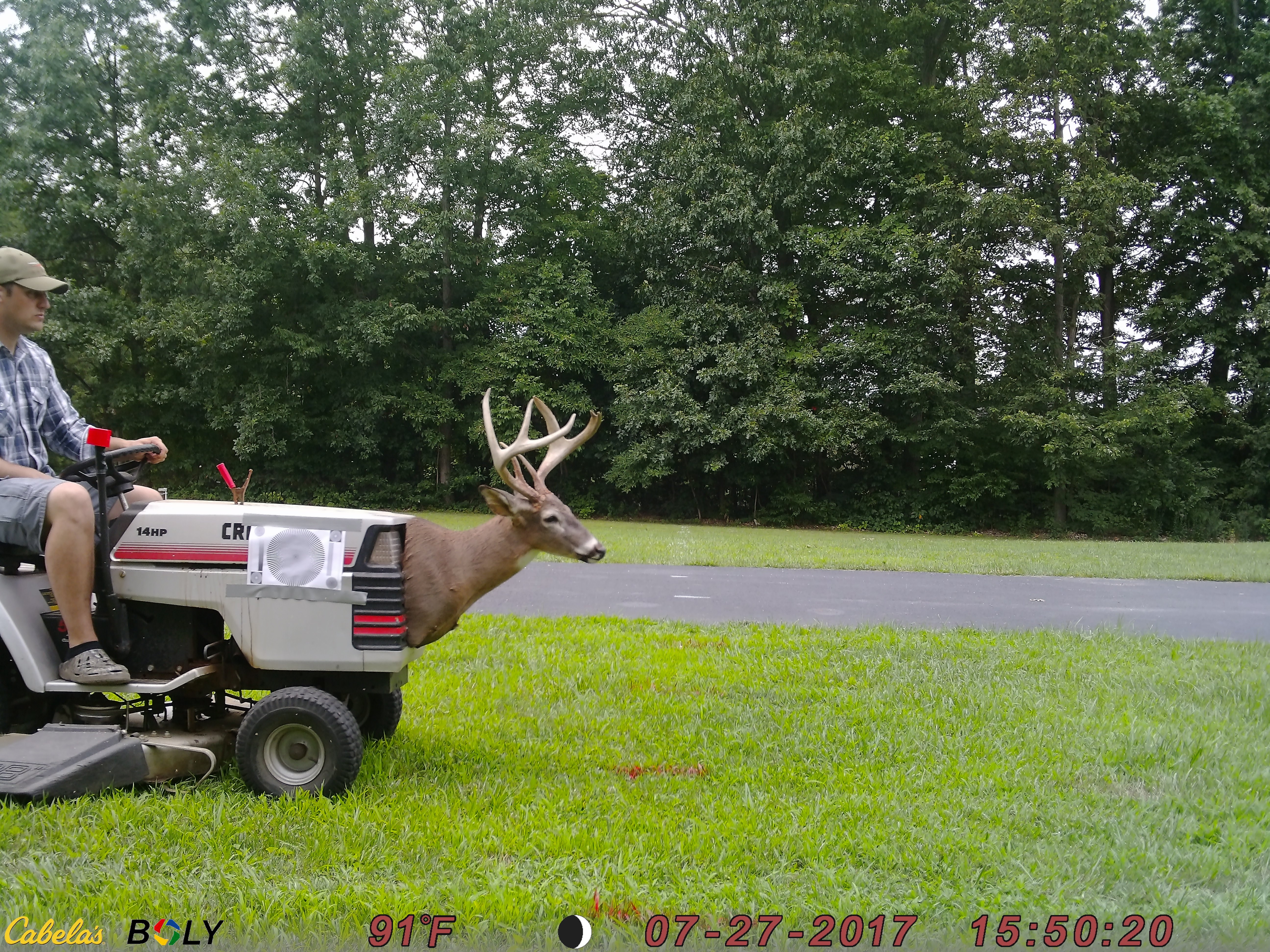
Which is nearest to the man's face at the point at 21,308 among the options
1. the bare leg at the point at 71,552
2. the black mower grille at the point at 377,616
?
the bare leg at the point at 71,552

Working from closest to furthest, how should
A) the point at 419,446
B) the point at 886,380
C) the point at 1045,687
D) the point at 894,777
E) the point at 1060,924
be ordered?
the point at 1060,924
the point at 894,777
the point at 1045,687
the point at 886,380
the point at 419,446

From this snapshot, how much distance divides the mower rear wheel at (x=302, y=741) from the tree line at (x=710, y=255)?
1826 cm

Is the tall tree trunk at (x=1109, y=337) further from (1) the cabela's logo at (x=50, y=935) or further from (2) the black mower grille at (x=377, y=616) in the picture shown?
(1) the cabela's logo at (x=50, y=935)

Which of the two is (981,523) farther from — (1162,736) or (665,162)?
(1162,736)

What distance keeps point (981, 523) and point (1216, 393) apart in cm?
680

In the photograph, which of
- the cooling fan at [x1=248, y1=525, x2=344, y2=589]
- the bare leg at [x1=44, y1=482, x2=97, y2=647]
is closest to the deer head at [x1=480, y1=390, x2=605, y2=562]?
the cooling fan at [x1=248, y1=525, x2=344, y2=589]

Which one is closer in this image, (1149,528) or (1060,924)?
(1060,924)

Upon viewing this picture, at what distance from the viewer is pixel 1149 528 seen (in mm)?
23125

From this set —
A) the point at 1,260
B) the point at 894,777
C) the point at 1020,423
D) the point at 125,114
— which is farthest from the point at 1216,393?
the point at 125,114

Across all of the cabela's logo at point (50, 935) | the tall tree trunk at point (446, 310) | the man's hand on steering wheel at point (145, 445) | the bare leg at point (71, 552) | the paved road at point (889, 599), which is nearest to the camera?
the cabela's logo at point (50, 935)

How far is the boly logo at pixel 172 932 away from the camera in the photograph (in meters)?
2.74

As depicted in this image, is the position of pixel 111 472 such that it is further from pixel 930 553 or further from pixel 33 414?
pixel 930 553

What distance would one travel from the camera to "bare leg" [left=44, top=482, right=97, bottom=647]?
3654 millimetres

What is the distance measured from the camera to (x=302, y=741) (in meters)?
3.90
